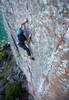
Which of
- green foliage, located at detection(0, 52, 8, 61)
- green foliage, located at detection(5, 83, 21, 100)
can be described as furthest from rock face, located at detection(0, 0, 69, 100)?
green foliage, located at detection(0, 52, 8, 61)

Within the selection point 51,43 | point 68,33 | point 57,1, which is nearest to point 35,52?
point 51,43

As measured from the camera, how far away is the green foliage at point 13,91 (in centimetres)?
866

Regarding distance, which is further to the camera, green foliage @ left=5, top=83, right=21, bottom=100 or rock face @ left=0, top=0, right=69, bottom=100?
green foliage @ left=5, top=83, right=21, bottom=100

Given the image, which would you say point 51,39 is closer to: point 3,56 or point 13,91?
point 13,91

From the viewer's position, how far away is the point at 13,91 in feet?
28.8

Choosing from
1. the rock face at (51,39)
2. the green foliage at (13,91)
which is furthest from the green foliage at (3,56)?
the rock face at (51,39)

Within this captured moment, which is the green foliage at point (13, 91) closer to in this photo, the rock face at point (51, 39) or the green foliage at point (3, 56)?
the rock face at point (51, 39)

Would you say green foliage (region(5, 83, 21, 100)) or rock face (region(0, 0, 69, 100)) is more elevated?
rock face (region(0, 0, 69, 100))

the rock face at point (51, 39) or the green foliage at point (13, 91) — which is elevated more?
the rock face at point (51, 39)

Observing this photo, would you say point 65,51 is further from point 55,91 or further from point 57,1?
point 55,91

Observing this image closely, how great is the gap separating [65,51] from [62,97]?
2.65 metres

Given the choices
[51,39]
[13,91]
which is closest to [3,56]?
[13,91]

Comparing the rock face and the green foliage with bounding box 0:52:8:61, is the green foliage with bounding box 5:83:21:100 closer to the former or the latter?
the rock face

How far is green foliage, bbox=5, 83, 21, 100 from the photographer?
8664mm
